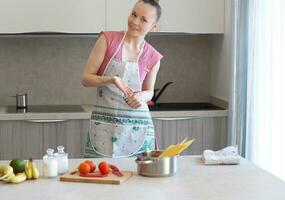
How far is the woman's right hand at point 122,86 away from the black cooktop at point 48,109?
1.32 metres

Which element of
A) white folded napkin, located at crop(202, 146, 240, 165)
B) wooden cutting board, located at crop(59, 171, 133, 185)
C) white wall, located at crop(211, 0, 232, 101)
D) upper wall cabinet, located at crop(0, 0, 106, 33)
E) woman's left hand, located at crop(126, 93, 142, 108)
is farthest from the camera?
white wall, located at crop(211, 0, 232, 101)

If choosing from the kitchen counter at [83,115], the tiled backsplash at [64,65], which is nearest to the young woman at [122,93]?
the kitchen counter at [83,115]

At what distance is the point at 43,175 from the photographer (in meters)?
1.94

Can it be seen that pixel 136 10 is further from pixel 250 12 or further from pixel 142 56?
pixel 250 12

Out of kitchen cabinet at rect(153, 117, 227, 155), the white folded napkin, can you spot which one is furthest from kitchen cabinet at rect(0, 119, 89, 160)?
the white folded napkin

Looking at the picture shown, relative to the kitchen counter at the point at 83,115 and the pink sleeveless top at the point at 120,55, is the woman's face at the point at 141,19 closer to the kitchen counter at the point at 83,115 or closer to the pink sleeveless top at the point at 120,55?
the pink sleeveless top at the point at 120,55

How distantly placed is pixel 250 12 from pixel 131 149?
4.38ft

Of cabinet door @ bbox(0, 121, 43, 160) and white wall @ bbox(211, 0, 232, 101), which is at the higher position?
white wall @ bbox(211, 0, 232, 101)

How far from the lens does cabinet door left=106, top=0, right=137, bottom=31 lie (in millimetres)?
3703

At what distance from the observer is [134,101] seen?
2.43m

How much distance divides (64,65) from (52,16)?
51 cm

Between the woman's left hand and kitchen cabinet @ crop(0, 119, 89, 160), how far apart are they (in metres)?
1.13

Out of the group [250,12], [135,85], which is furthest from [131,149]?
[250,12]

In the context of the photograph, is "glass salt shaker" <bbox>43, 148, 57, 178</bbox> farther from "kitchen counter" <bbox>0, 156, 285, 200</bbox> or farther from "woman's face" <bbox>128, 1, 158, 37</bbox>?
"woman's face" <bbox>128, 1, 158, 37</bbox>
